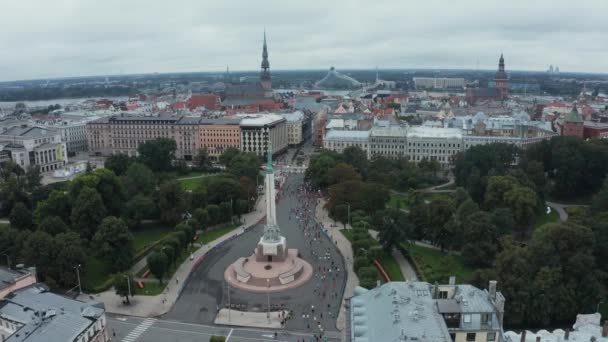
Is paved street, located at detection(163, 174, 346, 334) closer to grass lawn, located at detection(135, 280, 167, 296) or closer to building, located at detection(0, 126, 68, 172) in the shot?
grass lawn, located at detection(135, 280, 167, 296)

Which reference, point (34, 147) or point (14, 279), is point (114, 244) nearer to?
point (14, 279)

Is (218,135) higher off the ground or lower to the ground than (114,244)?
higher

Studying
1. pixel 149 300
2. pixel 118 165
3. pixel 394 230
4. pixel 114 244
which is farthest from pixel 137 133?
pixel 394 230

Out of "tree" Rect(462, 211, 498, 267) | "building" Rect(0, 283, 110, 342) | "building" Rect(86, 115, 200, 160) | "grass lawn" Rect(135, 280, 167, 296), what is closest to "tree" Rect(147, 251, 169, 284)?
"grass lawn" Rect(135, 280, 167, 296)

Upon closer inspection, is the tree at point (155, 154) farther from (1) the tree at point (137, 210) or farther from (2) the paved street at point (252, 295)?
(2) the paved street at point (252, 295)

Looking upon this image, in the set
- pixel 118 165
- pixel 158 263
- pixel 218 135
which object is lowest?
pixel 158 263

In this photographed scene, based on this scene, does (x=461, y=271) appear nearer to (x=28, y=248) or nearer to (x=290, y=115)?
(x=28, y=248)

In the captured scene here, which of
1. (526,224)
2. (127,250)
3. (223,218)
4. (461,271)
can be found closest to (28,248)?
(127,250)

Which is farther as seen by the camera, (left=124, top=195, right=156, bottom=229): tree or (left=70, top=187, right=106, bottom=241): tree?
(left=124, top=195, right=156, bottom=229): tree
